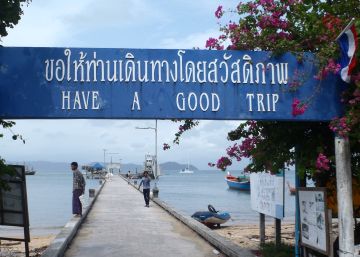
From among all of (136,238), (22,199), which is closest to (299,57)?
(22,199)

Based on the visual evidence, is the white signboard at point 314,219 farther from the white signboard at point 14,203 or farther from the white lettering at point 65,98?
the white signboard at point 14,203

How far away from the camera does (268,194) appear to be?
1163cm

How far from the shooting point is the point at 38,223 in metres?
33.5

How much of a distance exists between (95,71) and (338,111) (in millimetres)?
3785

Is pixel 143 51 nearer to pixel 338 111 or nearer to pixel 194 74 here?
pixel 194 74

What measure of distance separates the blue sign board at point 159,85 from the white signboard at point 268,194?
10.7 ft

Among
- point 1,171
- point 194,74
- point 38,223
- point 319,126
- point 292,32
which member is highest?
point 292,32

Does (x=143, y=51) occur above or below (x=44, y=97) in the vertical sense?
above

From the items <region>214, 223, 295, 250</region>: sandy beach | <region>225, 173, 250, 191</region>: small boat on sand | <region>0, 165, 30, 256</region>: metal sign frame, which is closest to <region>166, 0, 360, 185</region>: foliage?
<region>0, 165, 30, 256</region>: metal sign frame

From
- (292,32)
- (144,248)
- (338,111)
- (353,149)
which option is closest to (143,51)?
(292,32)

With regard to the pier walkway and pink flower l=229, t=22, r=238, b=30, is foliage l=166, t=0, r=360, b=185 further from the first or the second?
the pier walkway

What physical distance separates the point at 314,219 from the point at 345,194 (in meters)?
0.61

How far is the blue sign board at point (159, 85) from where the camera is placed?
7625mm

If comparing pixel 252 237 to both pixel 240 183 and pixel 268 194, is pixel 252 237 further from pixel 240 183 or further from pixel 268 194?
pixel 240 183
